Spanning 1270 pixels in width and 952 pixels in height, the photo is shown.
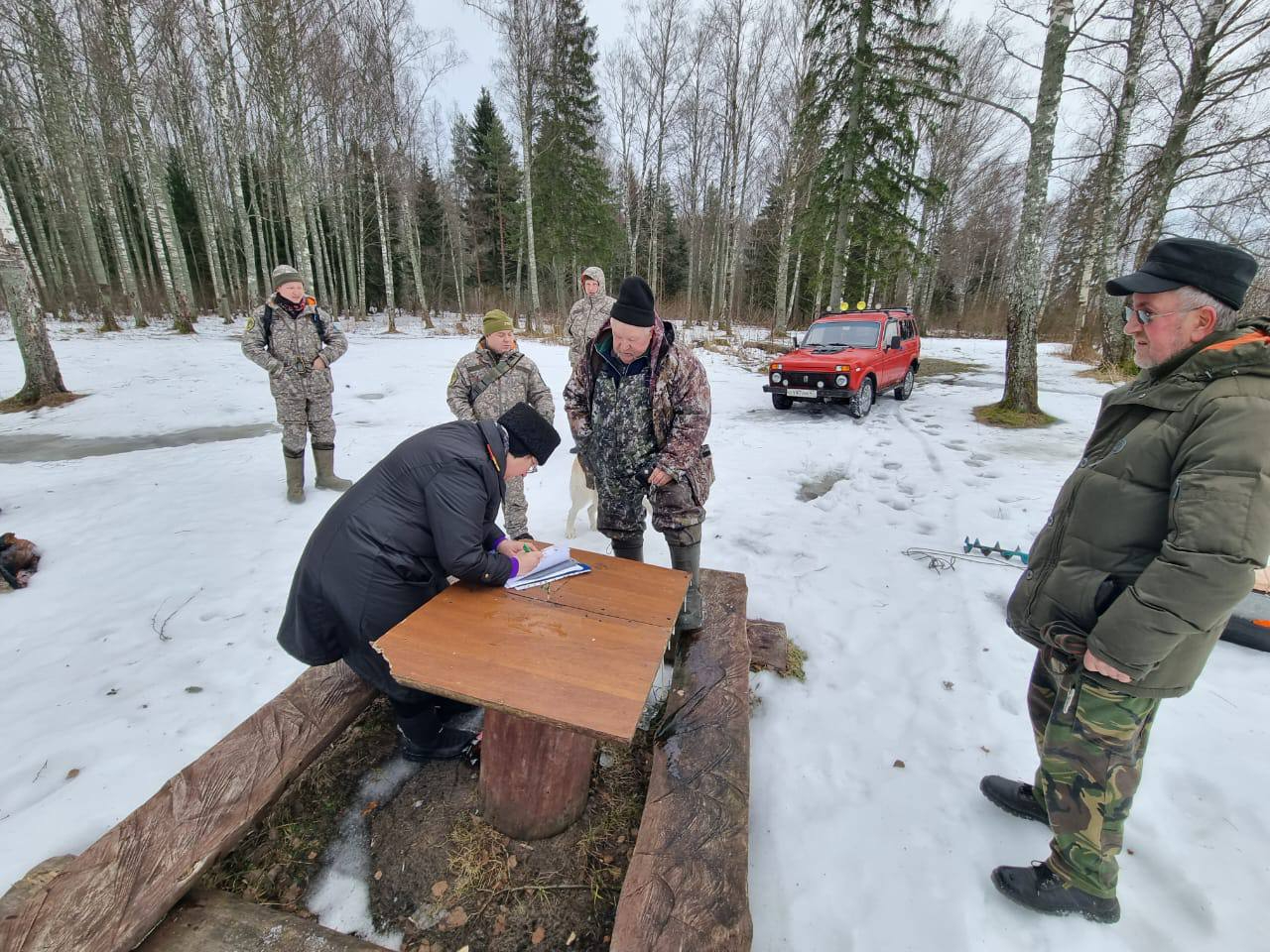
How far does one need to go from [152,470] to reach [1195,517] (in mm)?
7481

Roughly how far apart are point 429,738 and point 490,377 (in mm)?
2356

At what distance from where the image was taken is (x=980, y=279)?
110 feet

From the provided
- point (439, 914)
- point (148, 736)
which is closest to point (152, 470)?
point (148, 736)

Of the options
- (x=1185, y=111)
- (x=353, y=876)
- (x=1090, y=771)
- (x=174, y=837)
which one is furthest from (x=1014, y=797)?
(x=1185, y=111)

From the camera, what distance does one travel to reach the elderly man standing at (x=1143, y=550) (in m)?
1.30

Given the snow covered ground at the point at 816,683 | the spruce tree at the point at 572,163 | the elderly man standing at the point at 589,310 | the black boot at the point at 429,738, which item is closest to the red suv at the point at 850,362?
the snow covered ground at the point at 816,683

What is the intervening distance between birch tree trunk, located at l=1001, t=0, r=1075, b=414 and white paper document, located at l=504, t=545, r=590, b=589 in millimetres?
8308

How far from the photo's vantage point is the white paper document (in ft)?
7.16

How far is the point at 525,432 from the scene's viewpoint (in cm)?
220

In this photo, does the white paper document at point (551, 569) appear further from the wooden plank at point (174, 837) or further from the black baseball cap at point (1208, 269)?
the black baseball cap at point (1208, 269)

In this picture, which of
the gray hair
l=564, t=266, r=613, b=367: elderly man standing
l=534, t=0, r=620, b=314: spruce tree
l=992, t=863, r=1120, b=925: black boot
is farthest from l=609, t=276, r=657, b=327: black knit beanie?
l=534, t=0, r=620, b=314: spruce tree

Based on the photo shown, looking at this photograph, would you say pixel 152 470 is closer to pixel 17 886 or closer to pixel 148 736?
pixel 148 736

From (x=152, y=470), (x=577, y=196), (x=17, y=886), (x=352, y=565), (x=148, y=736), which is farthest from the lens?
(x=577, y=196)

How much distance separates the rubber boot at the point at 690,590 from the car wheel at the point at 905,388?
905 cm
